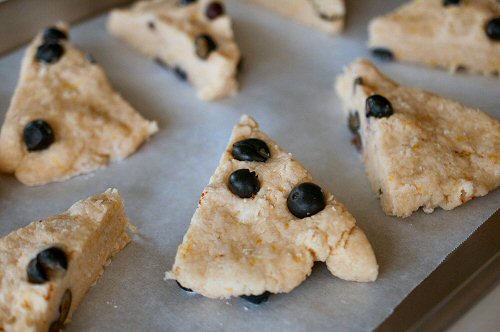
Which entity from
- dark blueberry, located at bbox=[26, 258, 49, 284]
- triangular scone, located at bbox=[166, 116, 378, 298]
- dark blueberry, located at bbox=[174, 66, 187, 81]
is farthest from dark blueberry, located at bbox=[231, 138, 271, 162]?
dark blueberry, located at bbox=[174, 66, 187, 81]

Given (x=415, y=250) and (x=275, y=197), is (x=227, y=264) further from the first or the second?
(x=415, y=250)

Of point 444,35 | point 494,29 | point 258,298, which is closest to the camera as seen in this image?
point 258,298

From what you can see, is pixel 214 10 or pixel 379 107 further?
pixel 214 10

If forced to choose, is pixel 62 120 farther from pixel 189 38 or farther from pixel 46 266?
pixel 46 266

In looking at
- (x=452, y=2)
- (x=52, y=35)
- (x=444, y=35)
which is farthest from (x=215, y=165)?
(x=452, y=2)

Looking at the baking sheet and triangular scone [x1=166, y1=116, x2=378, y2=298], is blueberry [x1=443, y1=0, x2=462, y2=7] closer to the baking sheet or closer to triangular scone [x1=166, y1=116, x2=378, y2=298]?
the baking sheet

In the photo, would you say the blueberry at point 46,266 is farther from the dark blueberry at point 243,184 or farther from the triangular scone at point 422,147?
the triangular scone at point 422,147

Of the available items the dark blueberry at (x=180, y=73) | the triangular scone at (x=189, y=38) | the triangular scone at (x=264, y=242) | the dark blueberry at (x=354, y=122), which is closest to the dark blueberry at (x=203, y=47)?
the triangular scone at (x=189, y=38)
